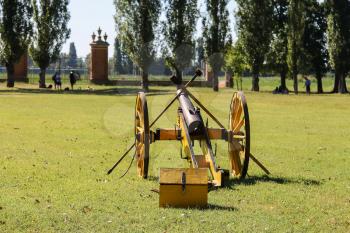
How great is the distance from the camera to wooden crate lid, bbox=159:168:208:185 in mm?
7914

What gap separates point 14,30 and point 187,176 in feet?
153

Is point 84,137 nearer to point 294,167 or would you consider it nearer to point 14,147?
A: point 14,147

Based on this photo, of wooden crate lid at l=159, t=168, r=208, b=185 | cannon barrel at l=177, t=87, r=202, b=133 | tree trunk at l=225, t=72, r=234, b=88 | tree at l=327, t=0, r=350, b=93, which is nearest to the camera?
wooden crate lid at l=159, t=168, r=208, b=185

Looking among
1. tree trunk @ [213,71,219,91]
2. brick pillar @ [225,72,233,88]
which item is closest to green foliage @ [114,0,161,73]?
tree trunk @ [213,71,219,91]

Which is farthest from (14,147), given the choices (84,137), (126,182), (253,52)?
(253,52)

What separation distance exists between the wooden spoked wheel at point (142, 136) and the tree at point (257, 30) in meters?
45.9

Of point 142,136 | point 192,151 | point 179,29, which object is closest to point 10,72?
point 179,29

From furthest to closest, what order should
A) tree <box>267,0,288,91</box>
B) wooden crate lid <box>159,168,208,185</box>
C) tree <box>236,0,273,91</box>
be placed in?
tree <box>267,0,288,91</box> → tree <box>236,0,273,91</box> → wooden crate lid <box>159,168,208,185</box>

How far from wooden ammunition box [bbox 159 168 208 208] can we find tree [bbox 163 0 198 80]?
150 ft

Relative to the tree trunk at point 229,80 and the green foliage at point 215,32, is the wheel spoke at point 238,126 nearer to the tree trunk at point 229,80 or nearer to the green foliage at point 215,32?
the green foliage at point 215,32

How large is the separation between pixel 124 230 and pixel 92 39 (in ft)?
185

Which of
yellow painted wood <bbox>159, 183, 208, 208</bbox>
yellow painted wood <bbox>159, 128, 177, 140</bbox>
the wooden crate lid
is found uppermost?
yellow painted wood <bbox>159, 128, 177, 140</bbox>

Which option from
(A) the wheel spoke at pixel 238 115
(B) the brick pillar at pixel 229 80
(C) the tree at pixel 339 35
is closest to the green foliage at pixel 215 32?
(C) the tree at pixel 339 35

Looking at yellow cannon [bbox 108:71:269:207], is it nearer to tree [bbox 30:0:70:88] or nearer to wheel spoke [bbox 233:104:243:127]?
wheel spoke [bbox 233:104:243:127]
